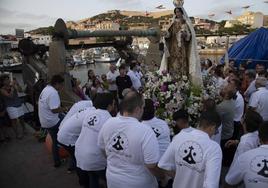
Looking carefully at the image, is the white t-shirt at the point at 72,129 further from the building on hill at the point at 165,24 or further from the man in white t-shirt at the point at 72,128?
the building on hill at the point at 165,24

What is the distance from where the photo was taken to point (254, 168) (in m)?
3.01

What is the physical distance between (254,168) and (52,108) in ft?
14.1

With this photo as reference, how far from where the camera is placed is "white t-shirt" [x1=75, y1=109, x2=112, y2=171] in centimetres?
432

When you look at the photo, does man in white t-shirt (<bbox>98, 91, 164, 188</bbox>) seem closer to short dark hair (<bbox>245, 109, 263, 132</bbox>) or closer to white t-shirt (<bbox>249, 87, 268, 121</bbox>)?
short dark hair (<bbox>245, 109, 263, 132</bbox>)

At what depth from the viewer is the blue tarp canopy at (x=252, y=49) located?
53.5ft

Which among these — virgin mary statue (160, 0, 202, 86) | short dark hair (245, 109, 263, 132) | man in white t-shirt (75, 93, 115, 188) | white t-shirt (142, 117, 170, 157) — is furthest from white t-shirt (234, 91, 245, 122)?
man in white t-shirt (75, 93, 115, 188)

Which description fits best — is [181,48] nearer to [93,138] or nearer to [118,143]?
[93,138]

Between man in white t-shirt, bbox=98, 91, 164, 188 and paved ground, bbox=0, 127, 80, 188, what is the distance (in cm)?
261

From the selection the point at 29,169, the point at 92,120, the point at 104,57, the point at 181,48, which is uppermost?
the point at 181,48

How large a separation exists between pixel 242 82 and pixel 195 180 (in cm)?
655

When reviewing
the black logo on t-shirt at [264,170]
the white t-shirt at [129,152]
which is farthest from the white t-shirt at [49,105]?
the black logo on t-shirt at [264,170]

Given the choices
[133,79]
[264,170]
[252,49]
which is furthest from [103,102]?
[252,49]

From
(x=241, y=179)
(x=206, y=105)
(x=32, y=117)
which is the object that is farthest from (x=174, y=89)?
(x=32, y=117)

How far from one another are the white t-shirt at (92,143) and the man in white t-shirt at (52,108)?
2201 millimetres
